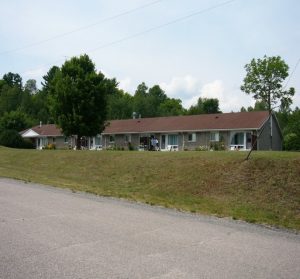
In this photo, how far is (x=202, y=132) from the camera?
47.2 metres

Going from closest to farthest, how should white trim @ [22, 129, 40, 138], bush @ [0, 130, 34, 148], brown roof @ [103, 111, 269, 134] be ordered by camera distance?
brown roof @ [103, 111, 269, 134]
bush @ [0, 130, 34, 148]
white trim @ [22, 129, 40, 138]

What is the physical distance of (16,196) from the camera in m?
13.5

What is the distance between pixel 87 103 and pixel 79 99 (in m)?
0.79

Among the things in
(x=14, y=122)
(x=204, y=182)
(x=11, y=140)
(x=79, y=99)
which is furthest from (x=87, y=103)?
(x=14, y=122)

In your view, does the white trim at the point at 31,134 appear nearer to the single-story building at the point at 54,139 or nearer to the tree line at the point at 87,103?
the single-story building at the point at 54,139

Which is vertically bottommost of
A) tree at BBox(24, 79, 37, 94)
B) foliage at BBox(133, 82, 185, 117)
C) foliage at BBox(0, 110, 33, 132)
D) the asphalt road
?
the asphalt road

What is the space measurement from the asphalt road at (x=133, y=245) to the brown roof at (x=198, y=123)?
111 ft

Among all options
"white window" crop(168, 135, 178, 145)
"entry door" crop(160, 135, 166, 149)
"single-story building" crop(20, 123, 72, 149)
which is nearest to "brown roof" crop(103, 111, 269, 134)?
"white window" crop(168, 135, 178, 145)

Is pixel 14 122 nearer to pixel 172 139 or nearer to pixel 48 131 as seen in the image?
pixel 48 131

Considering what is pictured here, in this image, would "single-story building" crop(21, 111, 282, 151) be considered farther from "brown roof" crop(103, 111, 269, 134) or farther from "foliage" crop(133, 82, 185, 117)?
"foliage" crop(133, 82, 185, 117)

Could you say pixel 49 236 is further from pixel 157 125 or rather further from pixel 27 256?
pixel 157 125

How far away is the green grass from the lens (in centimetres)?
1323

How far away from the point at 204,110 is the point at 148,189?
81806 millimetres

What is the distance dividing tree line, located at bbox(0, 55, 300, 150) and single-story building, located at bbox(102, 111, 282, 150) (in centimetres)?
230
